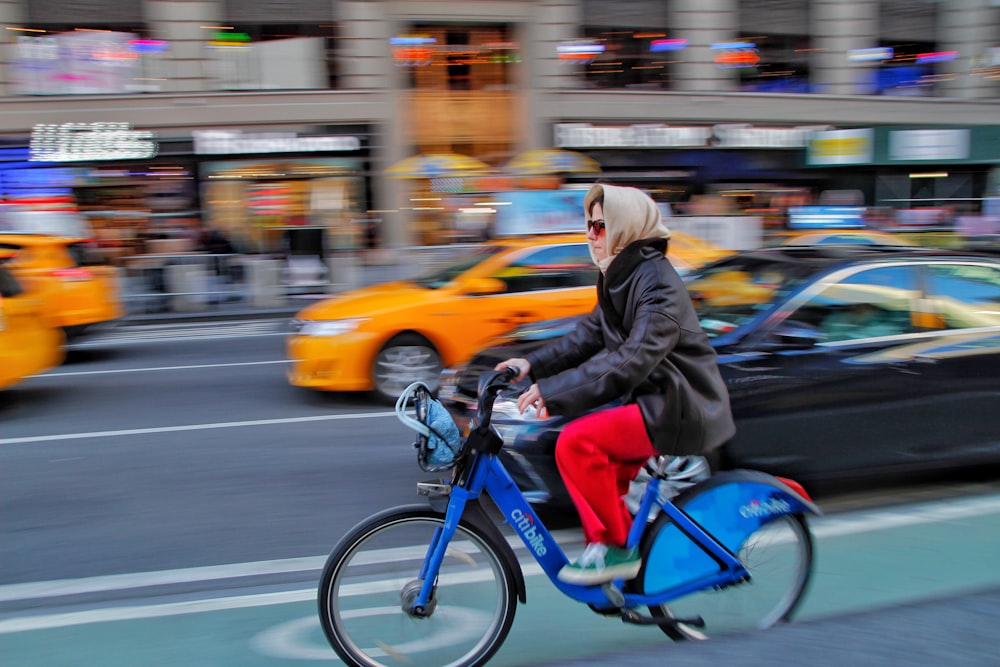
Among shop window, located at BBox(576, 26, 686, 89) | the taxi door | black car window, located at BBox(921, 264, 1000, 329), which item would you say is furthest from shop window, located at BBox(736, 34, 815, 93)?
black car window, located at BBox(921, 264, 1000, 329)

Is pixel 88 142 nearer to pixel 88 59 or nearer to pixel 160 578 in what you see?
pixel 88 59

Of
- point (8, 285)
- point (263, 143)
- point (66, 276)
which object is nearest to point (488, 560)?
point (8, 285)

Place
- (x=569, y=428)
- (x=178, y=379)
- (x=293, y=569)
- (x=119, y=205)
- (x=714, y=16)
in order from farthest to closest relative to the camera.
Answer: (x=714, y=16) < (x=119, y=205) < (x=178, y=379) < (x=293, y=569) < (x=569, y=428)

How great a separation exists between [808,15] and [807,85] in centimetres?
173

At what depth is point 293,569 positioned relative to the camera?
164 inches

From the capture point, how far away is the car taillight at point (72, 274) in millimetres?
9945

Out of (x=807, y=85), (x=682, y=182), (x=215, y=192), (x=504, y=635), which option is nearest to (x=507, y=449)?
(x=504, y=635)

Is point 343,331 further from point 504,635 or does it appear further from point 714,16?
point 714,16

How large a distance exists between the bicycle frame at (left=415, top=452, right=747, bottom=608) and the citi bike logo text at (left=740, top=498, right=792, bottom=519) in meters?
0.15

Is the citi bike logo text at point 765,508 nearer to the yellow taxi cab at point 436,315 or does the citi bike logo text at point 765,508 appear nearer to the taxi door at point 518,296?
the yellow taxi cab at point 436,315

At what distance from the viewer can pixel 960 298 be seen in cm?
499

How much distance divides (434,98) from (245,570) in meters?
16.9

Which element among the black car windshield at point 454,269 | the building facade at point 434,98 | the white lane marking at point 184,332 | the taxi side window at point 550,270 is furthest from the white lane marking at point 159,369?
the building facade at point 434,98

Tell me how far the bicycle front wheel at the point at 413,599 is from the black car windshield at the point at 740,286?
244 centimetres
